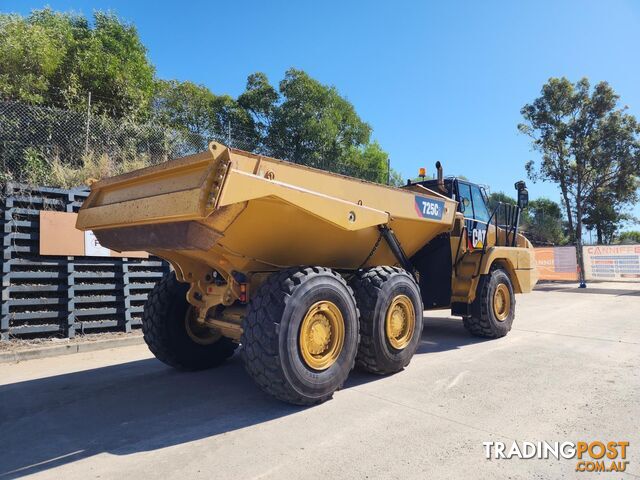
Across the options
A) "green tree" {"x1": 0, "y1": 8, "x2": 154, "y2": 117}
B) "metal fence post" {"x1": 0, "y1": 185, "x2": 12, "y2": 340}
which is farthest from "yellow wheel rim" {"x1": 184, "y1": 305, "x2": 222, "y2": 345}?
"green tree" {"x1": 0, "y1": 8, "x2": 154, "y2": 117}

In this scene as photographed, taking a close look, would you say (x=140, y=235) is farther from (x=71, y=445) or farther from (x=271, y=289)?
(x=71, y=445)

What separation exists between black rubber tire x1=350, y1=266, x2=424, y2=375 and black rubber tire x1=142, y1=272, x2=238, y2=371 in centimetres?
206

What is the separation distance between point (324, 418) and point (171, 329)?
2.37 metres

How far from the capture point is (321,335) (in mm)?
4137

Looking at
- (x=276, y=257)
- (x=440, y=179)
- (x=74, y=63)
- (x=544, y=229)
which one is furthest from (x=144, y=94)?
(x=544, y=229)

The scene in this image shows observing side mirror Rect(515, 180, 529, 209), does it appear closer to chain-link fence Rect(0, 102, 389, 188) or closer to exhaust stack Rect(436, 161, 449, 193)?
exhaust stack Rect(436, 161, 449, 193)

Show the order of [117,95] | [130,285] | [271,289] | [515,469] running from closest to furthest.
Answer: [515,469] < [271,289] < [130,285] < [117,95]

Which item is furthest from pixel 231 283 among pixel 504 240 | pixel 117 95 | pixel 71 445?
pixel 117 95

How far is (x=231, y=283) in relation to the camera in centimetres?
442

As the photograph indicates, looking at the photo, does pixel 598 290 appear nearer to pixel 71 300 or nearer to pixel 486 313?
pixel 486 313

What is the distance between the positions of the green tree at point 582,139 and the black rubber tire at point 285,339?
67.9ft

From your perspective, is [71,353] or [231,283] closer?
[231,283]

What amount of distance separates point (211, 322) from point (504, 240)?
18.6 ft

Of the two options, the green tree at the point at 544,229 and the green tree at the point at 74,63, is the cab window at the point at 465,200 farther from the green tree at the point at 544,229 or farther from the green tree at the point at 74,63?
the green tree at the point at 544,229
